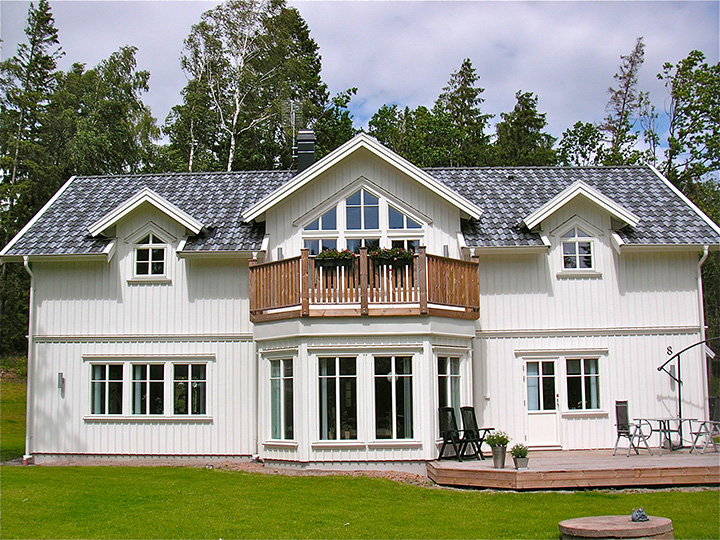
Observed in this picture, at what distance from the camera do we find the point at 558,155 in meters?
42.7

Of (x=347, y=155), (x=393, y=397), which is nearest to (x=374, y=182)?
(x=347, y=155)

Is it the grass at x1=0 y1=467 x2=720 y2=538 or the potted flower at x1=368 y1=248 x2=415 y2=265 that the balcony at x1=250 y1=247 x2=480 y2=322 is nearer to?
the potted flower at x1=368 y1=248 x2=415 y2=265

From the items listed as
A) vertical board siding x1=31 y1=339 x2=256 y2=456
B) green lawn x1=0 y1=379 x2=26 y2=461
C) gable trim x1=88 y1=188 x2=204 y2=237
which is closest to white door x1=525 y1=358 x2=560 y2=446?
vertical board siding x1=31 y1=339 x2=256 y2=456

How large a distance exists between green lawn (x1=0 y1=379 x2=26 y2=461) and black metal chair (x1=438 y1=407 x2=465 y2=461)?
1157cm

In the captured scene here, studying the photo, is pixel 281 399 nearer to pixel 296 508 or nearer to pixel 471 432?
pixel 471 432

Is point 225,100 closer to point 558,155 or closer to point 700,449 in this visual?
point 558,155

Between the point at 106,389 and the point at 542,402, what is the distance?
426 inches

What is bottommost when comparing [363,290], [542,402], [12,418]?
[12,418]

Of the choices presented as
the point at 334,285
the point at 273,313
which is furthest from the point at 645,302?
the point at 273,313

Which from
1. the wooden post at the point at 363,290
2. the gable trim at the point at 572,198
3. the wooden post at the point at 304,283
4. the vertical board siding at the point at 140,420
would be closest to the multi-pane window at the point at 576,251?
→ the gable trim at the point at 572,198

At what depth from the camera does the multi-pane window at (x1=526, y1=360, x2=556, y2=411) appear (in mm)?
19438

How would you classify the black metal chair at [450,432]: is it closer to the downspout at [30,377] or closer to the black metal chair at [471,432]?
the black metal chair at [471,432]

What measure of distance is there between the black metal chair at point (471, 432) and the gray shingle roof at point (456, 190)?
13.5 ft

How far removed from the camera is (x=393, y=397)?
679 inches
